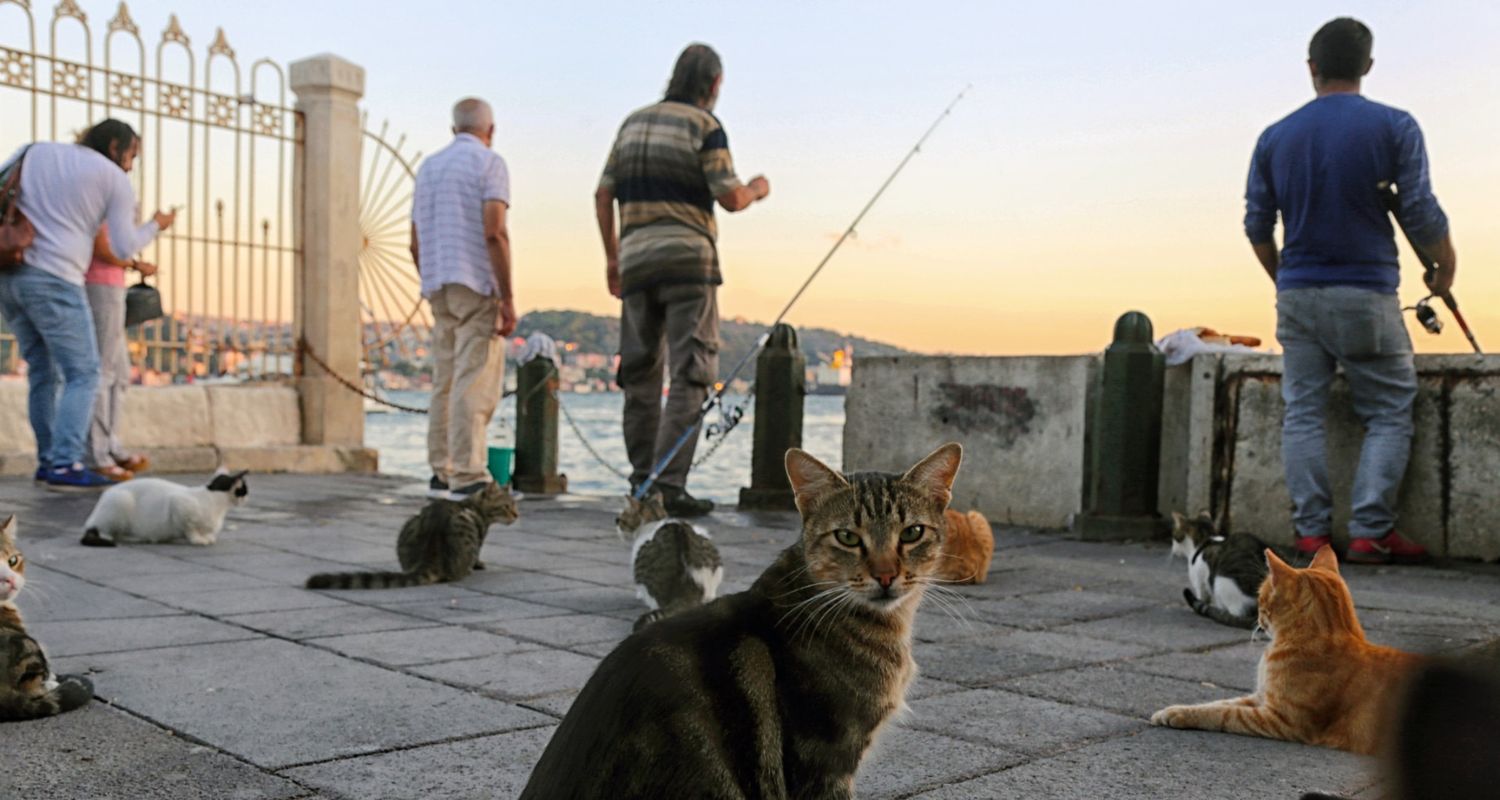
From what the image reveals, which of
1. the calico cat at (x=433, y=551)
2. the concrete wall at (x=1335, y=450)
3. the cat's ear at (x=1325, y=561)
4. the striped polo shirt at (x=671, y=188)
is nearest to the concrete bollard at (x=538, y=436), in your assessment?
the striped polo shirt at (x=671, y=188)

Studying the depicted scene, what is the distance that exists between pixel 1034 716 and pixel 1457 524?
14.1 ft

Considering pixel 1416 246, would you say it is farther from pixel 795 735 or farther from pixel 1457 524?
pixel 795 735

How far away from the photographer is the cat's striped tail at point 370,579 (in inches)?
197

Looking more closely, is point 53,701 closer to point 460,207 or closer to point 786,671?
point 786,671

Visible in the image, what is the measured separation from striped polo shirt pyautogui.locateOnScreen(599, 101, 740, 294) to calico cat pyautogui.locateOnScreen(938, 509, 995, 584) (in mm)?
2538

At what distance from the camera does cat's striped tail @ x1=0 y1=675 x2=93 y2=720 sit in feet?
9.52

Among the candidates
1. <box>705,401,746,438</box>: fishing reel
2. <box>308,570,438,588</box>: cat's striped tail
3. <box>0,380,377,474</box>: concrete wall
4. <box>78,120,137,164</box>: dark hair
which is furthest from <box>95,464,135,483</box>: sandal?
<box>308,570,438,588</box>: cat's striped tail

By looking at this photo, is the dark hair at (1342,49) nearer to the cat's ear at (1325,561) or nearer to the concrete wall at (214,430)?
the cat's ear at (1325,561)

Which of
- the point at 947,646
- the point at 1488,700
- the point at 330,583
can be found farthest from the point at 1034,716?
the point at 330,583

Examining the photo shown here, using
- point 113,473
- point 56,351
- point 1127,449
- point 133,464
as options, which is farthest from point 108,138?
point 1127,449

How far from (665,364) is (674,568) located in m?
3.68

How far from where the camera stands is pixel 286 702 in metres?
3.17

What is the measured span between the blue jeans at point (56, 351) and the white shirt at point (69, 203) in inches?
5.5

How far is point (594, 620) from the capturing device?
14.7ft
